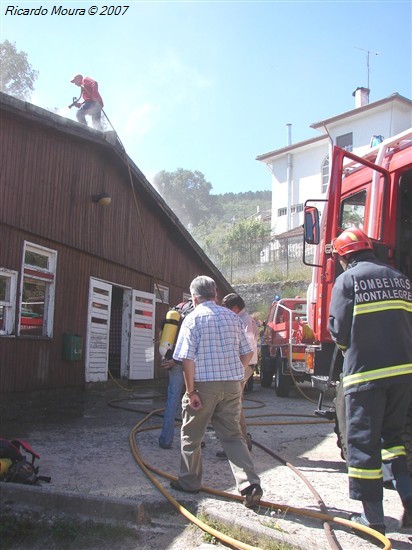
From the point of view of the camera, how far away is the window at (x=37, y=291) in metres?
8.23

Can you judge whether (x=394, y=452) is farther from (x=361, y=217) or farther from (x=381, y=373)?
(x=361, y=217)

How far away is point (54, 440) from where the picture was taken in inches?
234

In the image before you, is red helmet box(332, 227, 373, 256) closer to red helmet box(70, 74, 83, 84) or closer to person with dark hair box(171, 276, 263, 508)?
person with dark hair box(171, 276, 263, 508)

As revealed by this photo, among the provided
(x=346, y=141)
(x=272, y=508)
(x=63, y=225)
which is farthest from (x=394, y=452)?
(x=346, y=141)

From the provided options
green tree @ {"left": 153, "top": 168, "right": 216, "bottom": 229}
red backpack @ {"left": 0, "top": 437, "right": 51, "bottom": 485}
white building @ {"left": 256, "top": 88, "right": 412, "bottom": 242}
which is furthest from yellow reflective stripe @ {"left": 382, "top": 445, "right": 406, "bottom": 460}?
green tree @ {"left": 153, "top": 168, "right": 216, "bottom": 229}

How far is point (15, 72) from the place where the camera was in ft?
127

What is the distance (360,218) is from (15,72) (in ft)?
132

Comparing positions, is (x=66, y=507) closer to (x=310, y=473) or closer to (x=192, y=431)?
(x=192, y=431)

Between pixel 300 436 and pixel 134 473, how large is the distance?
9.87 feet

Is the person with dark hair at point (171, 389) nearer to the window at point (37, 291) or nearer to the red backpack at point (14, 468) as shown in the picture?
the red backpack at point (14, 468)

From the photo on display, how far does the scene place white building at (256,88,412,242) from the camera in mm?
27031

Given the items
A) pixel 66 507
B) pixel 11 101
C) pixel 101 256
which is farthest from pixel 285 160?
pixel 66 507

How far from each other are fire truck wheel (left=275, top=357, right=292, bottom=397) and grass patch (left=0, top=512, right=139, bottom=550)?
8112 mm

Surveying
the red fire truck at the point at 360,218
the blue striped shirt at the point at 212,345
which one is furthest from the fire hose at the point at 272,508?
the red fire truck at the point at 360,218
